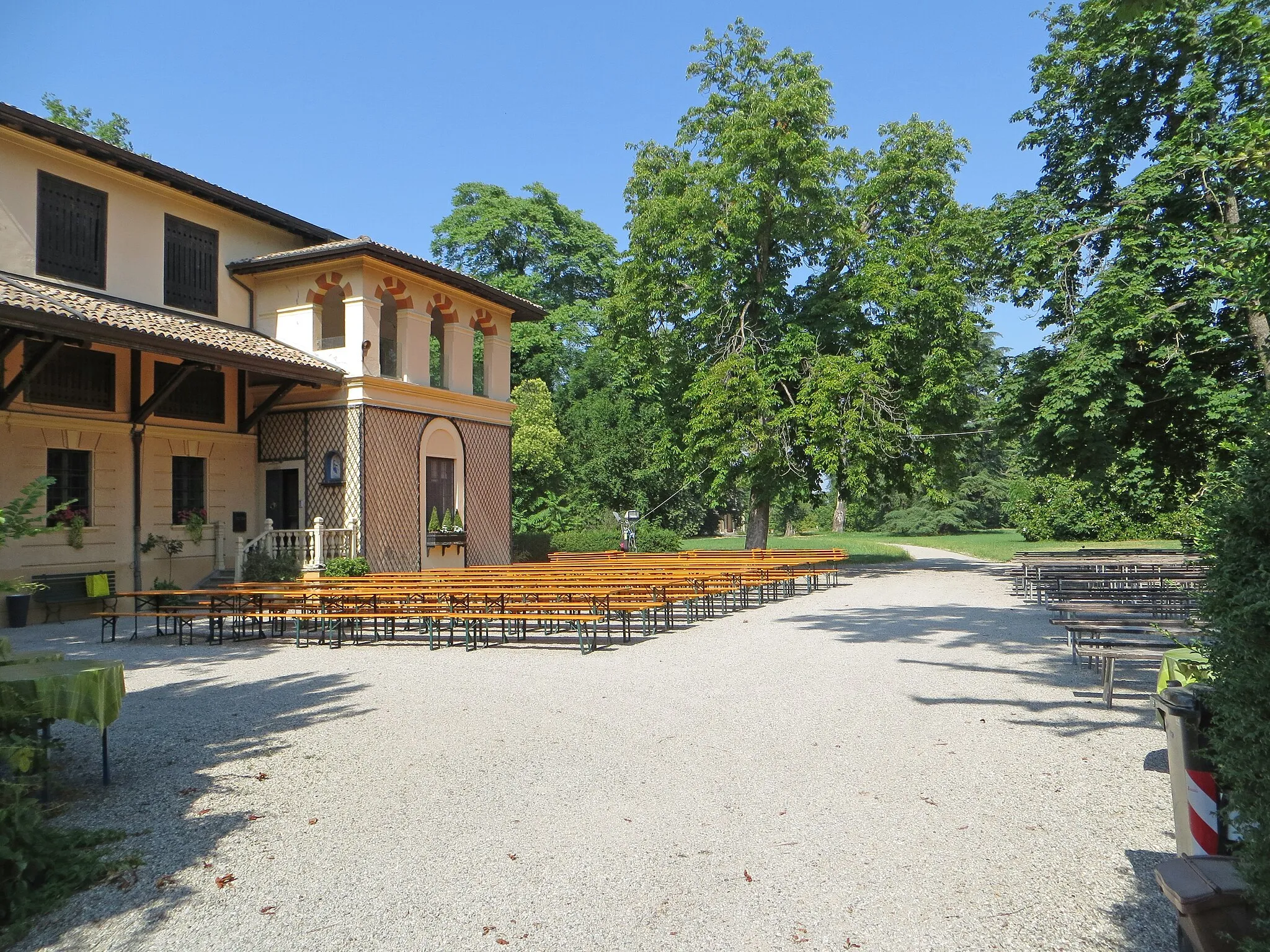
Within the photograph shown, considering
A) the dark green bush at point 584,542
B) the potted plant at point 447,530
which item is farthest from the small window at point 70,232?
the dark green bush at point 584,542

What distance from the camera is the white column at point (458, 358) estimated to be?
2386 centimetres

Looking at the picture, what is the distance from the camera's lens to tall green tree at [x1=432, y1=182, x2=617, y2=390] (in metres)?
40.5

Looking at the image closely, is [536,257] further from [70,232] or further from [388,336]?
[70,232]

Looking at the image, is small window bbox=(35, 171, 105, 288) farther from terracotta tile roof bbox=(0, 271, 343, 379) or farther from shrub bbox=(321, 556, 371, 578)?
shrub bbox=(321, 556, 371, 578)

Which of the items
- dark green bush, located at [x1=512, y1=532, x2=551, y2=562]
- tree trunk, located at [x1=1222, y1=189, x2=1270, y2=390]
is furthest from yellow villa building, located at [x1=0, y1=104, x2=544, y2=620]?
tree trunk, located at [x1=1222, y1=189, x2=1270, y2=390]

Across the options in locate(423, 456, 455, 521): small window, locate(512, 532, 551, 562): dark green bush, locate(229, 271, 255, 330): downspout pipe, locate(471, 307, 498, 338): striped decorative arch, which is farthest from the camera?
locate(512, 532, 551, 562): dark green bush

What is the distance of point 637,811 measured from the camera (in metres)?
4.88

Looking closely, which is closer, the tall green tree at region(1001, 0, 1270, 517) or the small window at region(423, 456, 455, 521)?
the tall green tree at region(1001, 0, 1270, 517)

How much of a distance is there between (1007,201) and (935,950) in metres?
23.0

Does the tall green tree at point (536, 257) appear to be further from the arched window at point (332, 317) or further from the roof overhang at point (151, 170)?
the roof overhang at point (151, 170)

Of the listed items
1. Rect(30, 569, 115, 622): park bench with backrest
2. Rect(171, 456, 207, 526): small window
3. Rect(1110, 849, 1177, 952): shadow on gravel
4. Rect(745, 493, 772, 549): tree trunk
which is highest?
Rect(171, 456, 207, 526): small window

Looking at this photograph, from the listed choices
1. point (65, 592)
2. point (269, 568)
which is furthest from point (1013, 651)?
point (65, 592)

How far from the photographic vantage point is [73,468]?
17312 millimetres

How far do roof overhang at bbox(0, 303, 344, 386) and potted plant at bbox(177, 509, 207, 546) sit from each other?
3760 millimetres
